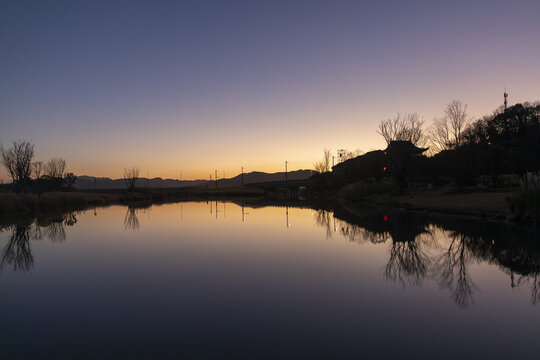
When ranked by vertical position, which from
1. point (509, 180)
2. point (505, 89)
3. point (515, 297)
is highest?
point (505, 89)

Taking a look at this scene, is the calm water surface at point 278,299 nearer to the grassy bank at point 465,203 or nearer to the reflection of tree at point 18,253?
the reflection of tree at point 18,253

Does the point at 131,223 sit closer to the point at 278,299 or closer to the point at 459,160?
the point at 278,299

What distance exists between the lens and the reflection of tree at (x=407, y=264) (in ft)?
27.7

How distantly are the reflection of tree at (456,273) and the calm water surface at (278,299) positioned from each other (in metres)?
0.04

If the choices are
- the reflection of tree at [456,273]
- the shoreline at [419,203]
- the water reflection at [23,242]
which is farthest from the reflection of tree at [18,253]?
the reflection of tree at [456,273]

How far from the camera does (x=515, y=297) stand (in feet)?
22.6

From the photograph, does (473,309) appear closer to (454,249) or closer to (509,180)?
(454,249)

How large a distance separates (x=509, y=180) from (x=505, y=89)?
34.8 meters

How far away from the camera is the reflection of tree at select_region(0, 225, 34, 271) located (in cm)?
1088

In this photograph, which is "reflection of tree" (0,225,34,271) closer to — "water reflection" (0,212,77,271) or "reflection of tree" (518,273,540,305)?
"water reflection" (0,212,77,271)

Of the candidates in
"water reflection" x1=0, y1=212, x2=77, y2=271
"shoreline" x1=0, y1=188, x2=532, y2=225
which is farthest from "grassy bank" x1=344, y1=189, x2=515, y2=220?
"water reflection" x1=0, y1=212, x2=77, y2=271

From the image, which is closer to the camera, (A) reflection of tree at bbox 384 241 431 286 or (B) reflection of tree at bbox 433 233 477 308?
(B) reflection of tree at bbox 433 233 477 308

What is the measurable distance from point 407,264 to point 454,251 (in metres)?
2.48

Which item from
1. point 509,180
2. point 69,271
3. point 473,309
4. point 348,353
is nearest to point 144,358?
point 348,353
